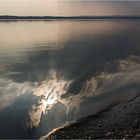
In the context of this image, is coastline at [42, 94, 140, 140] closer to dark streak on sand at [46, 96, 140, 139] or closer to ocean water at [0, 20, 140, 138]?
dark streak on sand at [46, 96, 140, 139]

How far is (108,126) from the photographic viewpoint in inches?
703

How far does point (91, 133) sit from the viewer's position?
16.9 m

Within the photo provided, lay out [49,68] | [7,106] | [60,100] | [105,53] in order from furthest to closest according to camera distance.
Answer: [105,53] < [49,68] < [60,100] < [7,106]

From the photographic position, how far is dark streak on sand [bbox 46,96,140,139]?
53.6 feet

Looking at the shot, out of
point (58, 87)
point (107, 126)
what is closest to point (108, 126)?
point (107, 126)

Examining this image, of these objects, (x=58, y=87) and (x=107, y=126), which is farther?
(x=58, y=87)

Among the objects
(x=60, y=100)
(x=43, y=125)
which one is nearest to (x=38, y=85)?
(x=60, y=100)

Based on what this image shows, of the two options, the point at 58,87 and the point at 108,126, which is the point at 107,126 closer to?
the point at 108,126

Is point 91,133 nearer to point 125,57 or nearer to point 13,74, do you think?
point 13,74

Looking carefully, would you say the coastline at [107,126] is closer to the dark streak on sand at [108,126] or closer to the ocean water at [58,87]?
the dark streak on sand at [108,126]

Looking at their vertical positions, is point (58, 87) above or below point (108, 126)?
above

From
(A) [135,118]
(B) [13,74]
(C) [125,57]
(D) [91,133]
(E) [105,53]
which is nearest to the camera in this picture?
(D) [91,133]

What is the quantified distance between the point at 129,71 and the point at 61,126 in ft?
50.5

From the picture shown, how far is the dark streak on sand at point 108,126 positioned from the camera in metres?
16.3
